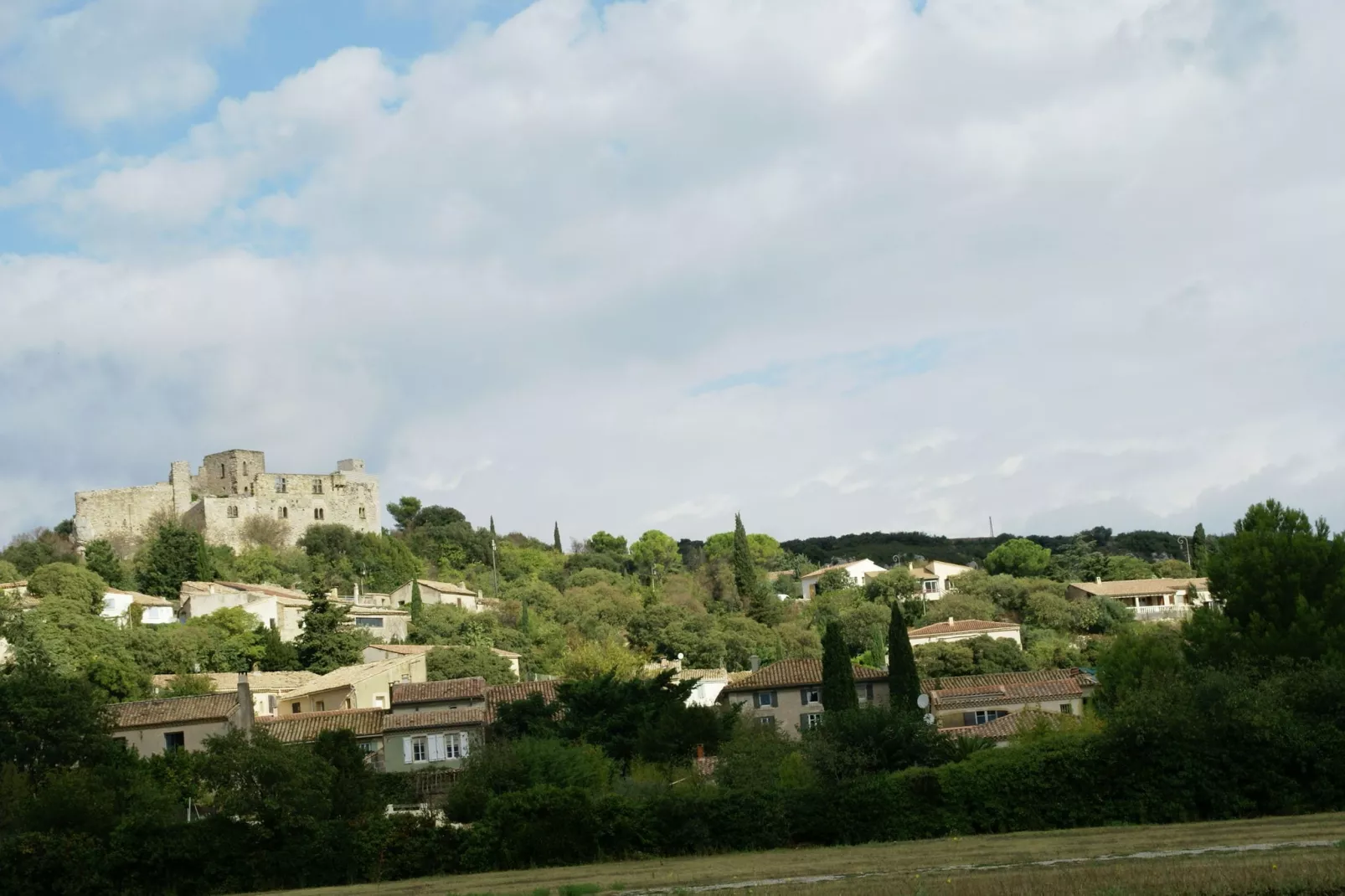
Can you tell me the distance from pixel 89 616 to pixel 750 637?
33.1 m

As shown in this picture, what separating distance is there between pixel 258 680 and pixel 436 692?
41.8 ft

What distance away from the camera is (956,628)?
76.4 meters

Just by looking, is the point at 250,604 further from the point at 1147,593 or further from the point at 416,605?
the point at 1147,593

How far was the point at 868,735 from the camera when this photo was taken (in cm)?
3538

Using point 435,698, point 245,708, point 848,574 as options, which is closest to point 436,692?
point 435,698

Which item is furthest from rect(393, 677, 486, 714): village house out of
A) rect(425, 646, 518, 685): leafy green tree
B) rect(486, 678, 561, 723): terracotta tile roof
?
rect(425, 646, 518, 685): leafy green tree

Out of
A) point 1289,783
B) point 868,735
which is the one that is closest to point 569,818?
point 868,735

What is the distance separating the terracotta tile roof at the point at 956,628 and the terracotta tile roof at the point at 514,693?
26.6 meters

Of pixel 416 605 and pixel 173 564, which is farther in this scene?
pixel 173 564

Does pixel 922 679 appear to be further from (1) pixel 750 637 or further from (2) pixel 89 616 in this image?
(2) pixel 89 616

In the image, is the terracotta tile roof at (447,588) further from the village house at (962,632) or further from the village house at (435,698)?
the village house at (435,698)

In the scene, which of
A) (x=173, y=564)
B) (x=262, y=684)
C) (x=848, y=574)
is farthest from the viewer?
(x=848, y=574)

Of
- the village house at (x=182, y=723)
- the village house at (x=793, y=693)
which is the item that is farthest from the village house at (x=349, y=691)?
the village house at (x=793, y=693)

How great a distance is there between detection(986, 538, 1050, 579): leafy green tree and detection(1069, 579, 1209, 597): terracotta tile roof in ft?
45.8
